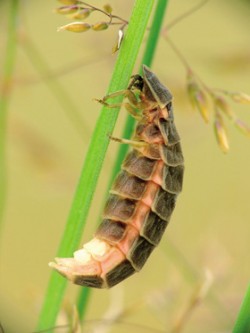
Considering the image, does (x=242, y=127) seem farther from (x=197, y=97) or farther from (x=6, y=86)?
(x=6, y=86)

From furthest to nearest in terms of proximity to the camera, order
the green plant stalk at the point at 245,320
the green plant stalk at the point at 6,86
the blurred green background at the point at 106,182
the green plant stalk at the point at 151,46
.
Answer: the blurred green background at the point at 106,182 → the green plant stalk at the point at 6,86 → the green plant stalk at the point at 151,46 → the green plant stalk at the point at 245,320

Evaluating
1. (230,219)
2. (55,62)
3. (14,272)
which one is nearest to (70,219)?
(230,219)

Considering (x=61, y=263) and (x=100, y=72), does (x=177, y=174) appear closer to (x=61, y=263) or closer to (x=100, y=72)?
(x=61, y=263)

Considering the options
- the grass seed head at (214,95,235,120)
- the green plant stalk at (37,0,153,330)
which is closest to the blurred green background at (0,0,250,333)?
the green plant stalk at (37,0,153,330)

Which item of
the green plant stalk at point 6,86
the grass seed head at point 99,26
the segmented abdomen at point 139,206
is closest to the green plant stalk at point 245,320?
the segmented abdomen at point 139,206

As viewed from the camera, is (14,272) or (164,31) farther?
(14,272)

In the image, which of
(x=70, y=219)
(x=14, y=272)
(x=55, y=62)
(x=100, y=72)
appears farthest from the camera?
(x=55, y=62)

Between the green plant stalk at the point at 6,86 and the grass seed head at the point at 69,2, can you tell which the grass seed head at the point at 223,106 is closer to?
the grass seed head at the point at 69,2

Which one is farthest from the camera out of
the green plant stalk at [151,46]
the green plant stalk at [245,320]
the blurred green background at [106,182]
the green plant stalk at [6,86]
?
the blurred green background at [106,182]
